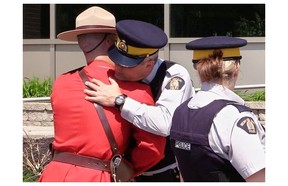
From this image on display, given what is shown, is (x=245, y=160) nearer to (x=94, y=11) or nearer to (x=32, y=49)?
(x=94, y=11)

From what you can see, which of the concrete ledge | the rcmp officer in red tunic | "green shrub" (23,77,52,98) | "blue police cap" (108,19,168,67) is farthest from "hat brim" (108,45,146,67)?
"green shrub" (23,77,52,98)

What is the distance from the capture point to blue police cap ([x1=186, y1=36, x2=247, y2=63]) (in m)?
2.81

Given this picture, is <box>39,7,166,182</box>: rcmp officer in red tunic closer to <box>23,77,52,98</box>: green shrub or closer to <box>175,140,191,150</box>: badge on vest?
<box>175,140,191,150</box>: badge on vest

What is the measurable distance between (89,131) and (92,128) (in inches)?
0.8

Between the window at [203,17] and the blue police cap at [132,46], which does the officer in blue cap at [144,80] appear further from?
the window at [203,17]

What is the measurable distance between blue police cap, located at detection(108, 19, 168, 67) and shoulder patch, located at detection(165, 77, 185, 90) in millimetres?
176

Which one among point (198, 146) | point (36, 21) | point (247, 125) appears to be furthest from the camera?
point (36, 21)

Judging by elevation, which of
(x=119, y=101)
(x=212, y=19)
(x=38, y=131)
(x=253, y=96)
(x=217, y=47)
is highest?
(x=212, y=19)

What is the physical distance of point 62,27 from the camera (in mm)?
11289

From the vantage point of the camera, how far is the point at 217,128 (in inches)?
104

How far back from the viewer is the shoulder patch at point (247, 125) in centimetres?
257

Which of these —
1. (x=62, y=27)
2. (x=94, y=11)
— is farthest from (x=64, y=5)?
(x=94, y=11)

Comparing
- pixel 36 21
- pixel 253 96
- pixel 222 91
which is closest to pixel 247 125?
pixel 222 91

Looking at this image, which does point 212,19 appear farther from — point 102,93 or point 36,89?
point 102,93
